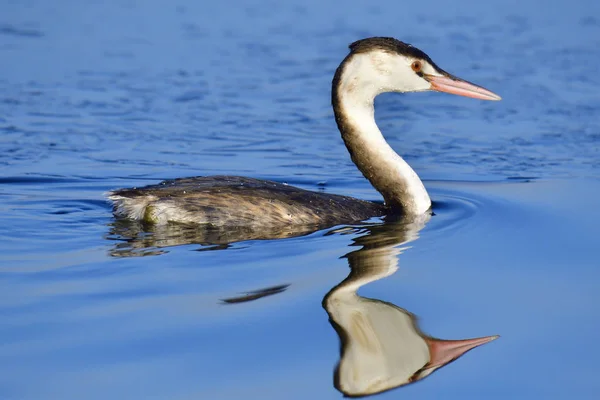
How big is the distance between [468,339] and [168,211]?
8.89 feet

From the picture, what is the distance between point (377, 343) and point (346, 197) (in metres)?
2.68

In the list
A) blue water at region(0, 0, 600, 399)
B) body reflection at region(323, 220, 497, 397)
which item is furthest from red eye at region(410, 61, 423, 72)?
body reflection at region(323, 220, 497, 397)

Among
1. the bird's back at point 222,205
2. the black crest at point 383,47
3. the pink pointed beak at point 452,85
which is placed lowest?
the bird's back at point 222,205

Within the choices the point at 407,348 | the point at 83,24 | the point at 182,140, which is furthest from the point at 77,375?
the point at 83,24

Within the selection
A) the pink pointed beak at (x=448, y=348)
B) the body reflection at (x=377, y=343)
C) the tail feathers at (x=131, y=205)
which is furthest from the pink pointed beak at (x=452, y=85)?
the pink pointed beak at (x=448, y=348)

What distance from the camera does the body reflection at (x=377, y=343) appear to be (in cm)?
497

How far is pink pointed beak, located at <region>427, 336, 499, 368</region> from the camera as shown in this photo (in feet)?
16.8

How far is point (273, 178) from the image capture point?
956cm

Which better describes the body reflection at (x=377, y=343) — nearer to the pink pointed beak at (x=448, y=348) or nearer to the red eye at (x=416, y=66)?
the pink pointed beak at (x=448, y=348)

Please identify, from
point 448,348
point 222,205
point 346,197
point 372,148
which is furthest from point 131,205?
point 448,348

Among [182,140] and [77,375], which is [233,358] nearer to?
[77,375]

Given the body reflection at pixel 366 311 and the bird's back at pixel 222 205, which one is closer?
the body reflection at pixel 366 311

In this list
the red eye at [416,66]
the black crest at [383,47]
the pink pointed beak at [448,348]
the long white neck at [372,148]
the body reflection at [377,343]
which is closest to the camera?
the body reflection at [377,343]

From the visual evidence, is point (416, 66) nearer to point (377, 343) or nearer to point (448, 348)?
point (377, 343)
